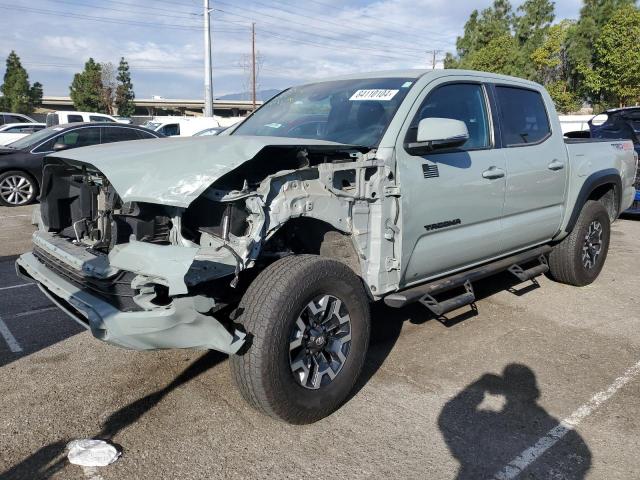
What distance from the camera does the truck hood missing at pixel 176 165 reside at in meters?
2.64

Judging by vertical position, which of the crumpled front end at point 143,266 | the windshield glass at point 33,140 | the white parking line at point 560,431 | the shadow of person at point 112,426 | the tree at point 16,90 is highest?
the tree at point 16,90

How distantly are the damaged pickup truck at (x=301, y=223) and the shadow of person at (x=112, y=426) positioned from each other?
0.61 meters

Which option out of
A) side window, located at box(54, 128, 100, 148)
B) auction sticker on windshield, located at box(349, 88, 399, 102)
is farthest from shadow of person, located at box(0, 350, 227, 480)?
side window, located at box(54, 128, 100, 148)

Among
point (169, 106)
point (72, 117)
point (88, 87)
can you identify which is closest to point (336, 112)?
point (72, 117)

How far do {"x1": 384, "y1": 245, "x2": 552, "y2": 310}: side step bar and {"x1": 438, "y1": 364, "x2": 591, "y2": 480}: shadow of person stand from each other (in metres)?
0.55

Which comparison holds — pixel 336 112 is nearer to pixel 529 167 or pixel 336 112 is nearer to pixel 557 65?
pixel 529 167

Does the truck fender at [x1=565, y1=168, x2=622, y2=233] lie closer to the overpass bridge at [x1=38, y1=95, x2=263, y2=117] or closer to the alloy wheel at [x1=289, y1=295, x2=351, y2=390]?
the alloy wheel at [x1=289, y1=295, x2=351, y2=390]

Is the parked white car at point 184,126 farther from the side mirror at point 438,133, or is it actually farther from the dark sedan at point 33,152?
the side mirror at point 438,133

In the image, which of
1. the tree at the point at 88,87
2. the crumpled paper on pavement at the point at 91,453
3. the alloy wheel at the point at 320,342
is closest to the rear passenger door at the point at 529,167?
the alloy wheel at the point at 320,342

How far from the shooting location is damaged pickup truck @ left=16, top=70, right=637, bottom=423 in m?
2.74

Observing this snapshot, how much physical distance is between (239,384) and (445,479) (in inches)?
44.6

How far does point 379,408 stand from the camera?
3.31 meters

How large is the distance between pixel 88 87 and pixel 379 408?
6156cm

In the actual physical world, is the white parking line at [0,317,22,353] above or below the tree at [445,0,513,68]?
below
